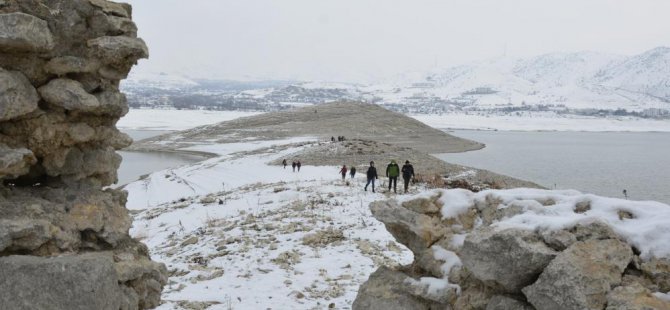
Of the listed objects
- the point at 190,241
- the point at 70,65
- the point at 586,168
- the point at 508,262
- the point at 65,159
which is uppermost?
the point at 70,65

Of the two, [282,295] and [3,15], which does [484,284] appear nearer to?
[282,295]

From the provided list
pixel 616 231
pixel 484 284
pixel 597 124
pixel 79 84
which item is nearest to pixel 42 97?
pixel 79 84

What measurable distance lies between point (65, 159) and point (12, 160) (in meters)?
1.47

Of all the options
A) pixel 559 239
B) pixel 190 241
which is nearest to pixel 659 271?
pixel 559 239

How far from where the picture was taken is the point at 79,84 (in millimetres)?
8469

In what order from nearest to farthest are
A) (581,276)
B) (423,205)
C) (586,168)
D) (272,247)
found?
(581,276) < (423,205) < (272,247) < (586,168)

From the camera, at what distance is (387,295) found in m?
9.23

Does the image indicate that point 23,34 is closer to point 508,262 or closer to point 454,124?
point 508,262

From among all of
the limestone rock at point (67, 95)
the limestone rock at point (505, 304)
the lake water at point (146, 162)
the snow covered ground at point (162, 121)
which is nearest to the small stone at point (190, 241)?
the limestone rock at point (67, 95)

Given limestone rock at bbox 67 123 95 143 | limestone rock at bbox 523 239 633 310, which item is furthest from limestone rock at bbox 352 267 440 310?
limestone rock at bbox 67 123 95 143

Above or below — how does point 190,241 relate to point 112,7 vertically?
below

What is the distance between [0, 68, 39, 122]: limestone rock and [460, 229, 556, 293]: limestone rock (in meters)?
6.43

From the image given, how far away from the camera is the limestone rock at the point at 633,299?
6473 millimetres

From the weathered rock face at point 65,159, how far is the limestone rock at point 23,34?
0.01 metres
